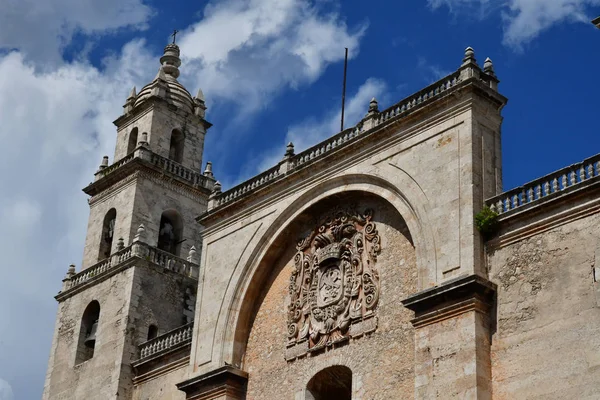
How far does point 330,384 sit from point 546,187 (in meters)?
7.09

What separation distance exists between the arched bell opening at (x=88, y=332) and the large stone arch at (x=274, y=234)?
22.3 ft

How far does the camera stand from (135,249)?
32750 mm

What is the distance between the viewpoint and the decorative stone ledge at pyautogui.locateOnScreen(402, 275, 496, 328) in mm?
21484

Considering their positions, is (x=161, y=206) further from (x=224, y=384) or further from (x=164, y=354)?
(x=224, y=384)

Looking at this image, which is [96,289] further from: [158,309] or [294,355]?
[294,355]

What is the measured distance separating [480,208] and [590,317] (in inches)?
149

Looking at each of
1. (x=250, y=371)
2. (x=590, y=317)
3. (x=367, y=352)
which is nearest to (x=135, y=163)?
(x=250, y=371)

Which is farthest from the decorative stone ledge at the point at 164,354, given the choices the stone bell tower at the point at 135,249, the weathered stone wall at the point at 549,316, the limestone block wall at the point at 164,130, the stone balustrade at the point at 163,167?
the weathered stone wall at the point at 549,316

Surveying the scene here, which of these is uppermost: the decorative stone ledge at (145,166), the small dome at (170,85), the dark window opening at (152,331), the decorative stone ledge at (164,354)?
the small dome at (170,85)

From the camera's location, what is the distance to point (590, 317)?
19703mm

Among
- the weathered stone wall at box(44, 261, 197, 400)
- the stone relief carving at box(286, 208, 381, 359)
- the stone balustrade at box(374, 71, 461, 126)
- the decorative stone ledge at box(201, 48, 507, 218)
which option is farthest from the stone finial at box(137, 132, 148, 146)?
the stone balustrade at box(374, 71, 461, 126)

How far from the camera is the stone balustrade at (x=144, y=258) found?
3288 cm

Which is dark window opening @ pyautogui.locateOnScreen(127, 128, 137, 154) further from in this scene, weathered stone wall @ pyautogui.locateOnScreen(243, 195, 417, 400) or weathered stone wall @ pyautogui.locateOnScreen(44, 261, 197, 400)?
weathered stone wall @ pyautogui.locateOnScreen(243, 195, 417, 400)

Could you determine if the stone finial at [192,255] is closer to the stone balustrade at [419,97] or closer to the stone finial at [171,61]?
the stone finial at [171,61]
